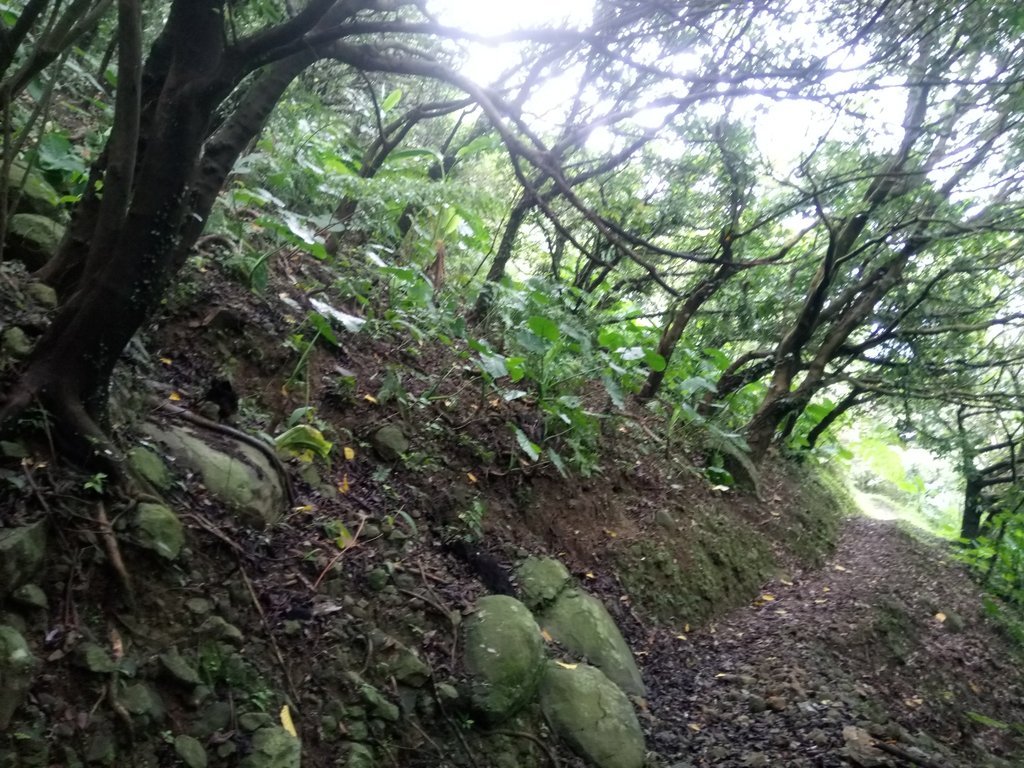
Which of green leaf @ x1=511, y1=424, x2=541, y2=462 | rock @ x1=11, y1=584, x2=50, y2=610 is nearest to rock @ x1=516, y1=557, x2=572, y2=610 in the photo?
green leaf @ x1=511, y1=424, x2=541, y2=462

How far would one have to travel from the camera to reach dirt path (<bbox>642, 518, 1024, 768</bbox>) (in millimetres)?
4262

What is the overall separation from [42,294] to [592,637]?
3899 millimetres

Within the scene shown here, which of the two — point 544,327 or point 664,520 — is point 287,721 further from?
point 664,520

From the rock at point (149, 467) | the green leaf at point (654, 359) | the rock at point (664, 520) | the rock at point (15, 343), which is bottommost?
the rock at point (149, 467)

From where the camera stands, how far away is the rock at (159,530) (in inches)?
111

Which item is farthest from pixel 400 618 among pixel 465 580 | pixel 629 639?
Answer: pixel 629 639

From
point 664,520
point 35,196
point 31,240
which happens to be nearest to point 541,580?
point 664,520

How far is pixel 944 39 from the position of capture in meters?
5.03

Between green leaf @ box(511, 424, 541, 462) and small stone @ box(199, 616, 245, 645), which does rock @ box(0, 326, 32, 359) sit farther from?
green leaf @ box(511, 424, 541, 462)

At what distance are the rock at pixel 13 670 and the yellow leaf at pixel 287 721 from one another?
964 millimetres

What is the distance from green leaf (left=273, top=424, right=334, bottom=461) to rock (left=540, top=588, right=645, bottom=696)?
192 cm

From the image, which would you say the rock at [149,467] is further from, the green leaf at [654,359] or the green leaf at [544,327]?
the green leaf at [654,359]

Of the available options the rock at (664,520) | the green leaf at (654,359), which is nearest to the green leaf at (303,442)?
the rock at (664,520)

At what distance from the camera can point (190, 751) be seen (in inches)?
97.2
